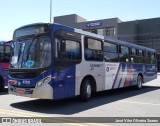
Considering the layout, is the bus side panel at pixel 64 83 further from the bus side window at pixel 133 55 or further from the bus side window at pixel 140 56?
the bus side window at pixel 140 56

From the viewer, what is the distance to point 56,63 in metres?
10.1

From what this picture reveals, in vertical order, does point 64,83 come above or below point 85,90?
above

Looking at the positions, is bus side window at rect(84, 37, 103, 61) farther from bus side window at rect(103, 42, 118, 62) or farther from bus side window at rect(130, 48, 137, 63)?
bus side window at rect(130, 48, 137, 63)

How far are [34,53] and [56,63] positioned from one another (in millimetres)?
848

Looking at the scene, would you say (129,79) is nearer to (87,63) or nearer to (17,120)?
(87,63)

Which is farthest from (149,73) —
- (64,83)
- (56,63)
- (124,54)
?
(56,63)

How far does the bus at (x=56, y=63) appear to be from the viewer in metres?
9.88

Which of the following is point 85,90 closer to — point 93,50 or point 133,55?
point 93,50

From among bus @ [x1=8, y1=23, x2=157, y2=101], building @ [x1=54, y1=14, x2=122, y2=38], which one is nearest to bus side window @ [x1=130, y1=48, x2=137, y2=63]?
bus @ [x1=8, y1=23, x2=157, y2=101]

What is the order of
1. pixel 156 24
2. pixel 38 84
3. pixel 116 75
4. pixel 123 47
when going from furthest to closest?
pixel 156 24, pixel 123 47, pixel 116 75, pixel 38 84

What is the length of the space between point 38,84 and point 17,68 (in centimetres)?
122

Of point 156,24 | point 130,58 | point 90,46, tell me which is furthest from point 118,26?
point 90,46

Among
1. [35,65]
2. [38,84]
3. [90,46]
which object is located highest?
[90,46]

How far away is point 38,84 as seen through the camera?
32.2ft
